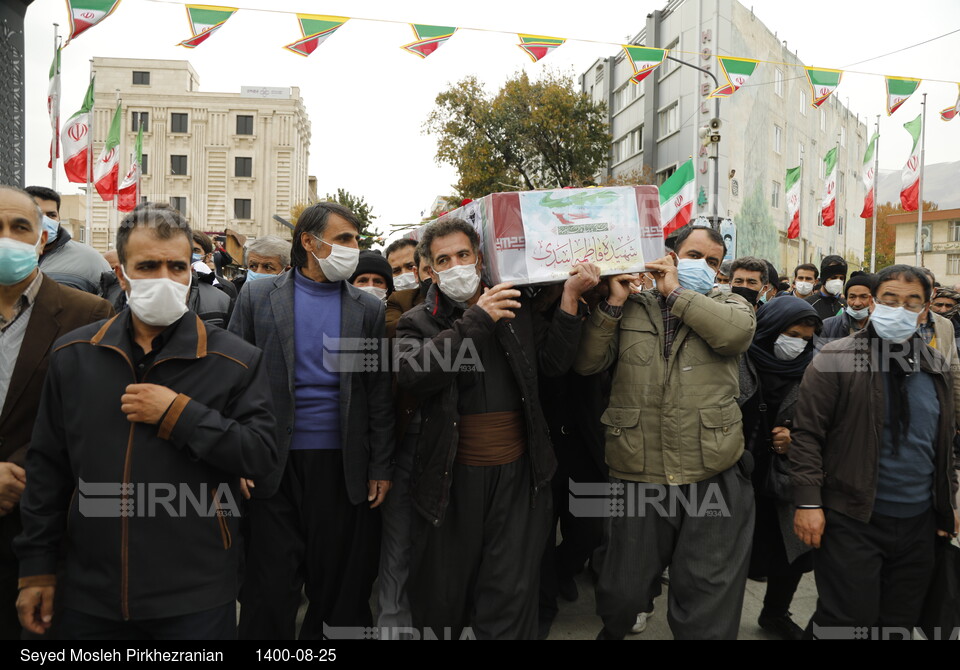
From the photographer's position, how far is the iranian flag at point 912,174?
2012cm

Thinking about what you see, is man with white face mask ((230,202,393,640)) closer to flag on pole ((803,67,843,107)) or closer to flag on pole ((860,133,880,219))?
flag on pole ((803,67,843,107))

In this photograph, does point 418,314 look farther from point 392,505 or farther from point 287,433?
point 392,505

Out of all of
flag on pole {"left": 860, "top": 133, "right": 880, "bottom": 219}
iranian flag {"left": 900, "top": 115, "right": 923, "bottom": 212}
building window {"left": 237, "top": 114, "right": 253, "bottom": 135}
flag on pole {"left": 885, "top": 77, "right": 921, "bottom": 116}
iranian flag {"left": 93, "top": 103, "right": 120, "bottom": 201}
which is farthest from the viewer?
building window {"left": 237, "top": 114, "right": 253, "bottom": 135}

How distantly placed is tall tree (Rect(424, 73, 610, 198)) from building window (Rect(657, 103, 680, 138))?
3.03m

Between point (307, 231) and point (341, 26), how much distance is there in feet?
17.9

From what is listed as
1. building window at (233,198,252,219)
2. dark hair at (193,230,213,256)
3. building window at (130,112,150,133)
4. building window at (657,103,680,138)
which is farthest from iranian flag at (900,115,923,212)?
building window at (130,112,150,133)

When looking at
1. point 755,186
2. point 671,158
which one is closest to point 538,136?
point 671,158

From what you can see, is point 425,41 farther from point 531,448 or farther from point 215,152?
point 215,152

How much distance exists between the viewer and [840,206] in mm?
36125

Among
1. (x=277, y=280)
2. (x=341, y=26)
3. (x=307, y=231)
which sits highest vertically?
(x=341, y=26)

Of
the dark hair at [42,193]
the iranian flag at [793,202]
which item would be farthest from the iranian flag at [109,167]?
the iranian flag at [793,202]

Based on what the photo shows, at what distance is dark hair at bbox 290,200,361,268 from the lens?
10.1 ft

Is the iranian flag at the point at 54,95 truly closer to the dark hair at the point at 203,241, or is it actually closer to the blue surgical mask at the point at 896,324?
the dark hair at the point at 203,241

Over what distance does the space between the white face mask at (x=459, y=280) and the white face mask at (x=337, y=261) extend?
0.48 meters
